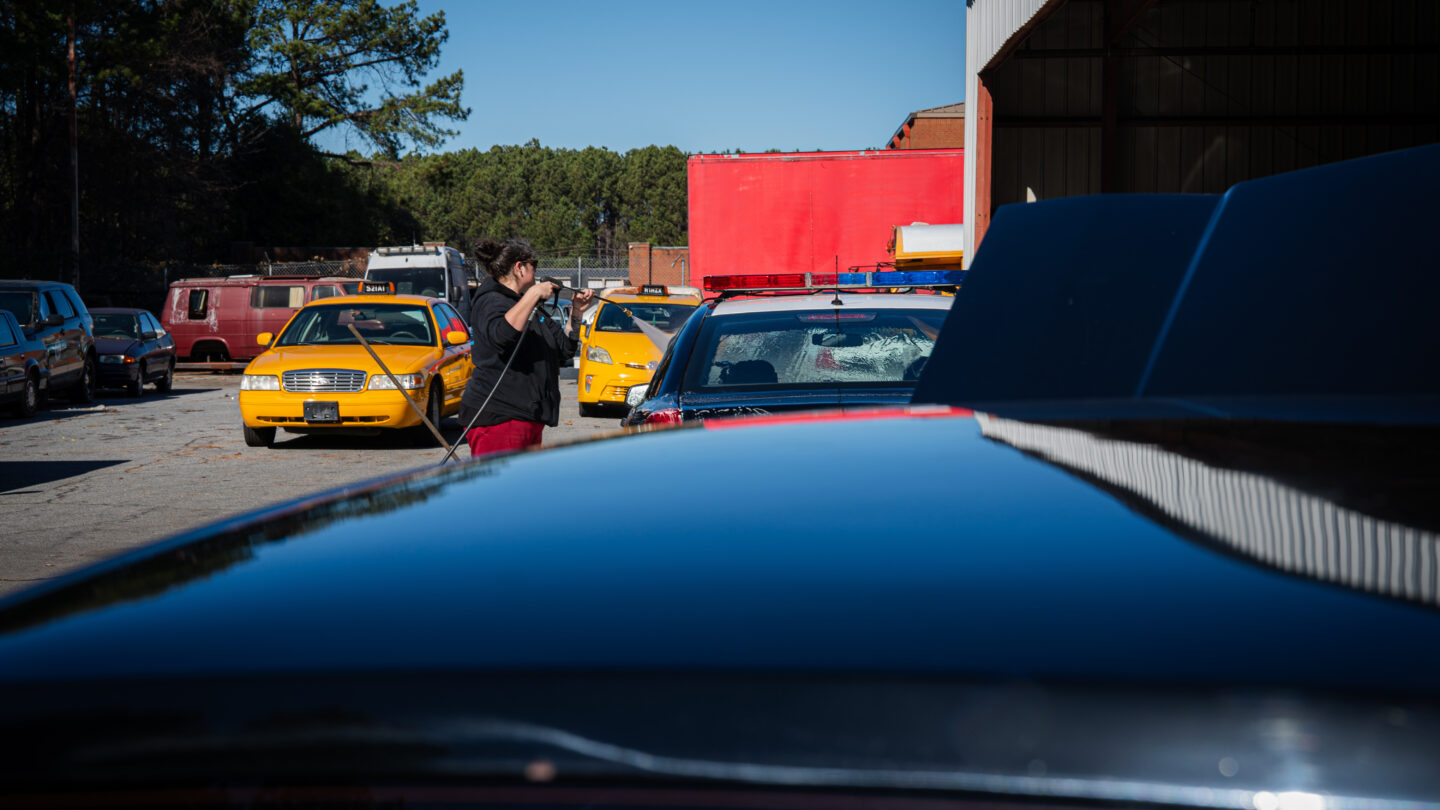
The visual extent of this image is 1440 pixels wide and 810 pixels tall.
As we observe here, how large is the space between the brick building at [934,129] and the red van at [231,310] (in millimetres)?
14527

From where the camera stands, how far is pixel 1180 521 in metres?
1.12

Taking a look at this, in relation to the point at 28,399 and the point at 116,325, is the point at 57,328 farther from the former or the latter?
the point at 116,325

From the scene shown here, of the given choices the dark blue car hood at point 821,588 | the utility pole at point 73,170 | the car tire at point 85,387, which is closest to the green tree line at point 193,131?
the utility pole at point 73,170

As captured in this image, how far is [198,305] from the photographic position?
26.5 m

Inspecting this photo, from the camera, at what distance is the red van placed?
26.9 m

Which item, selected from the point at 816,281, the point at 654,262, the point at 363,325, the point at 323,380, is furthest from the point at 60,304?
the point at 654,262

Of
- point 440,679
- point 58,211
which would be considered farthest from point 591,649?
point 58,211

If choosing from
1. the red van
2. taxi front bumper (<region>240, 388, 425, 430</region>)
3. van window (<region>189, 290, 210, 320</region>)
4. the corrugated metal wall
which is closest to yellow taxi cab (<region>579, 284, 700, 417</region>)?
taxi front bumper (<region>240, 388, 425, 430</region>)

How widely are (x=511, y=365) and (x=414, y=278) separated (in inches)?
752

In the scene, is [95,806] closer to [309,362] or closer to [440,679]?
[440,679]

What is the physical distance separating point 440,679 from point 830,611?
286mm

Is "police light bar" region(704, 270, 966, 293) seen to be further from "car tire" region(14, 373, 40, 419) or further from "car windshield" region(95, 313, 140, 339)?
"car windshield" region(95, 313, 140, 339)

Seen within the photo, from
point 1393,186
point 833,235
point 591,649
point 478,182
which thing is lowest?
point 591,649

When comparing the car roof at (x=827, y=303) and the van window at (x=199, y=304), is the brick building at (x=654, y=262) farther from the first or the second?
the car roof at (x=827, y=303)
